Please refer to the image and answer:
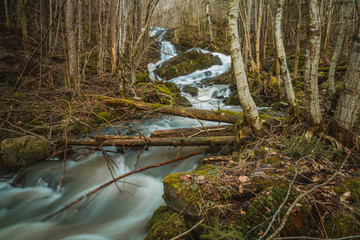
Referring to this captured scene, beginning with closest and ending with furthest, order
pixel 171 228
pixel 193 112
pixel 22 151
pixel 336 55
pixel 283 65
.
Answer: pixel 171 228 → pixel 22 151 → pixel 283 65 → pixel 336 55 → pixel 193 112

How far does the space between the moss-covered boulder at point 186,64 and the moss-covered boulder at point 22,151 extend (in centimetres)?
1165

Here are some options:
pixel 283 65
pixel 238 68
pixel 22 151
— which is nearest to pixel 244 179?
pixel 238 68

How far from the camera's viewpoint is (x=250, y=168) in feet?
9.09

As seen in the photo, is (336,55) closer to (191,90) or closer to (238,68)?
(238,68)

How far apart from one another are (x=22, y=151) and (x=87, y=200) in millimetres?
2074

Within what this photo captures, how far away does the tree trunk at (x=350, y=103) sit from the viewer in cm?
260

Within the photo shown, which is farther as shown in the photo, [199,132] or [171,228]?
[199,132]

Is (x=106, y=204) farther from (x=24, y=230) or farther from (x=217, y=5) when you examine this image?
(x=217, y=5)

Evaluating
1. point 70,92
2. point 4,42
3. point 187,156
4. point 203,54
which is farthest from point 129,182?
point 203,54

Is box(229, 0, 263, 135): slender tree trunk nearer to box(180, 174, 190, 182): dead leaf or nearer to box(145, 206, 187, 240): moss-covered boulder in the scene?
box(180, 174, 190, 182): dead leaf

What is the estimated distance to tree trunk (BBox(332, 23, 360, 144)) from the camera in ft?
8.52

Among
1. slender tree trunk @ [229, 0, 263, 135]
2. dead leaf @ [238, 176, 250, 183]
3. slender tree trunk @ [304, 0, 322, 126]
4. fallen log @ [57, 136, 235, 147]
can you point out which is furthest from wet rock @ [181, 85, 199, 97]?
dead leaf @ [238, 176, 250, 183]

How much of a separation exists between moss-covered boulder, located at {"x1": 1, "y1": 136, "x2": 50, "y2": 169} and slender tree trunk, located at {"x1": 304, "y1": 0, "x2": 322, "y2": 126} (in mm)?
5639

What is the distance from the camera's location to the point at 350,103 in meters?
2.70
